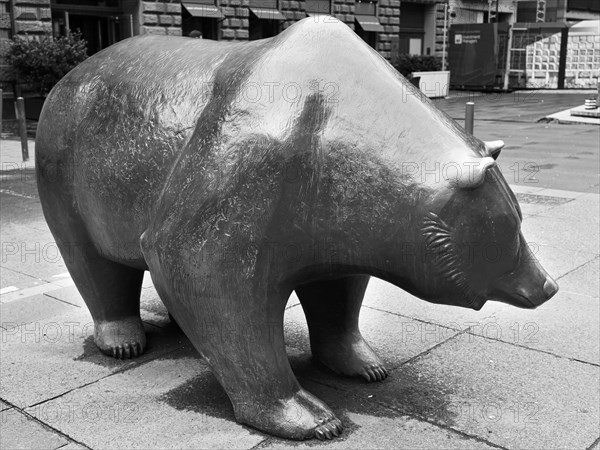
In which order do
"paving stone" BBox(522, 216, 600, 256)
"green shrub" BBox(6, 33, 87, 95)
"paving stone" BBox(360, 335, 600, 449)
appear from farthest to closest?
"green shrub" BBox(6, 33, 87, 95) → "paving stone" BBox(522, 216, 600, 256) → "paving stone" BBox(360, 335, 600, 449)

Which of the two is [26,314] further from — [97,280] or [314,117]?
[314,117]

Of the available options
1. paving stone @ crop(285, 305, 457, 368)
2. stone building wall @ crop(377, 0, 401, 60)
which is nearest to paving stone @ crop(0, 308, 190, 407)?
paving stone @ crop(285, 305, 457, 368)

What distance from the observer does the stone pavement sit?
318 centimetres

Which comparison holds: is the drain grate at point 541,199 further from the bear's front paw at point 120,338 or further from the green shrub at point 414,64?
the green shrub at point 414,64

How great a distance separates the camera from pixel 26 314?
4.84 m

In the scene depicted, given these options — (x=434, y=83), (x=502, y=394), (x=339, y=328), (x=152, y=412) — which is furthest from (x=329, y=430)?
(x=434, y=83)

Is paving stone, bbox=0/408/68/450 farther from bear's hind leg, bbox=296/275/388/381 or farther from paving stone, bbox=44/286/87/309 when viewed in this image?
paving stone, bbox=44/286/87/309

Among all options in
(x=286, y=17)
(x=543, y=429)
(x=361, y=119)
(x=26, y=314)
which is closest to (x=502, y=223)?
(x=361, y=119)

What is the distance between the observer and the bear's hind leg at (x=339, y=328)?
3.72 m

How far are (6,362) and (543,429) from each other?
9.23 ft

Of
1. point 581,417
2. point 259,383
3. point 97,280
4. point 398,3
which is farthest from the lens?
point 398,3

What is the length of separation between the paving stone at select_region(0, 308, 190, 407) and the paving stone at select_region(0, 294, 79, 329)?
11cm

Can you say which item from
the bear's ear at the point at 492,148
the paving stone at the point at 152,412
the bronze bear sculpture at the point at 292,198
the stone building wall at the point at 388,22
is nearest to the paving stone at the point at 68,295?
the paving stone at the point at 152,412

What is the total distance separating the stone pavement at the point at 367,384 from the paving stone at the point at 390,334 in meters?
0.01
